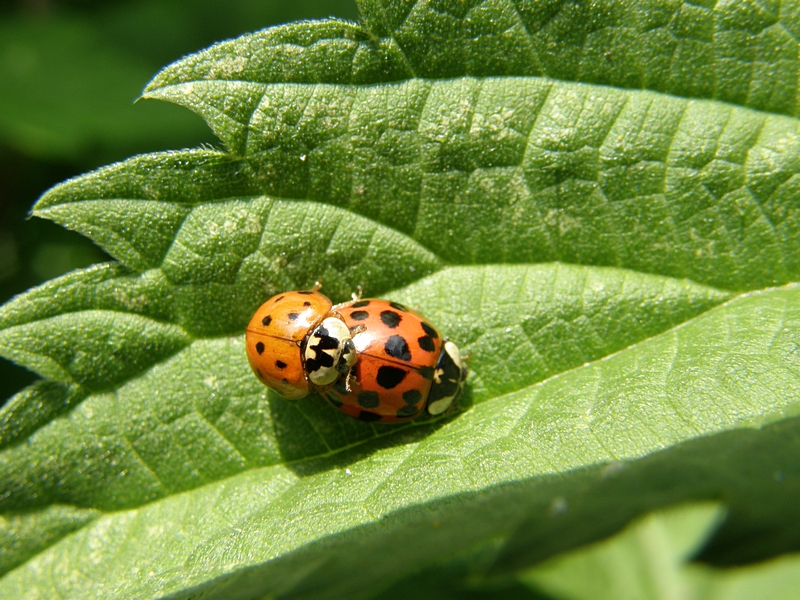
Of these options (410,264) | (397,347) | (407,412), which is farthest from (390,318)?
(407,412)

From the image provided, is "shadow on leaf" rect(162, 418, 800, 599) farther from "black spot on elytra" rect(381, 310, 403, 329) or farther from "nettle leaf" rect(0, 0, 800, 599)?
"black spot on elytra" rect(381, 310, 403, 329)

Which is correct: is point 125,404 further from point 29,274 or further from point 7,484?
point 29,274

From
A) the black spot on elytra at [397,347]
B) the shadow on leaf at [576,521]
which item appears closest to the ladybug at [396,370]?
the black spot on elytra at [397,347]

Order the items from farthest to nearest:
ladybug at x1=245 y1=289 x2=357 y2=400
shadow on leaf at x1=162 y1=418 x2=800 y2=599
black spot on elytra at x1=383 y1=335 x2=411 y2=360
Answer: black spot on elytra at x1=383 y1=335 x2=411 y2=360
ladybug at x1=245 y1=289 x2=357 y2=400
shadow on leaf at x1=162 y1=418 x2=800 y2=599

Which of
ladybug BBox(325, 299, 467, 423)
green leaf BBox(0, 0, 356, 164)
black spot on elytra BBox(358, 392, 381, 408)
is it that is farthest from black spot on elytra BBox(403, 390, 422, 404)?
green leaf BBox(0, 0, 356, 164)

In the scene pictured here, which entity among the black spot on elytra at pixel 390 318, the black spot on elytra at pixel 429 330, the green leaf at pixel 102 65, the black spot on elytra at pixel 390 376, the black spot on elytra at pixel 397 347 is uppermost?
the green leaf at pixel 102 65

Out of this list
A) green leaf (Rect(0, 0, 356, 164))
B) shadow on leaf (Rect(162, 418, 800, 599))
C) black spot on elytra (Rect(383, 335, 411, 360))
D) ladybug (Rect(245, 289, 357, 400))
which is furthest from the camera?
green leaf (Rect(0, 0, 356, 164))

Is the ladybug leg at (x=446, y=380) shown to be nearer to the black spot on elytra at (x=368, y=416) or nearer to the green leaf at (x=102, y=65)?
the black spot on elytra at (x=368, y=416)
